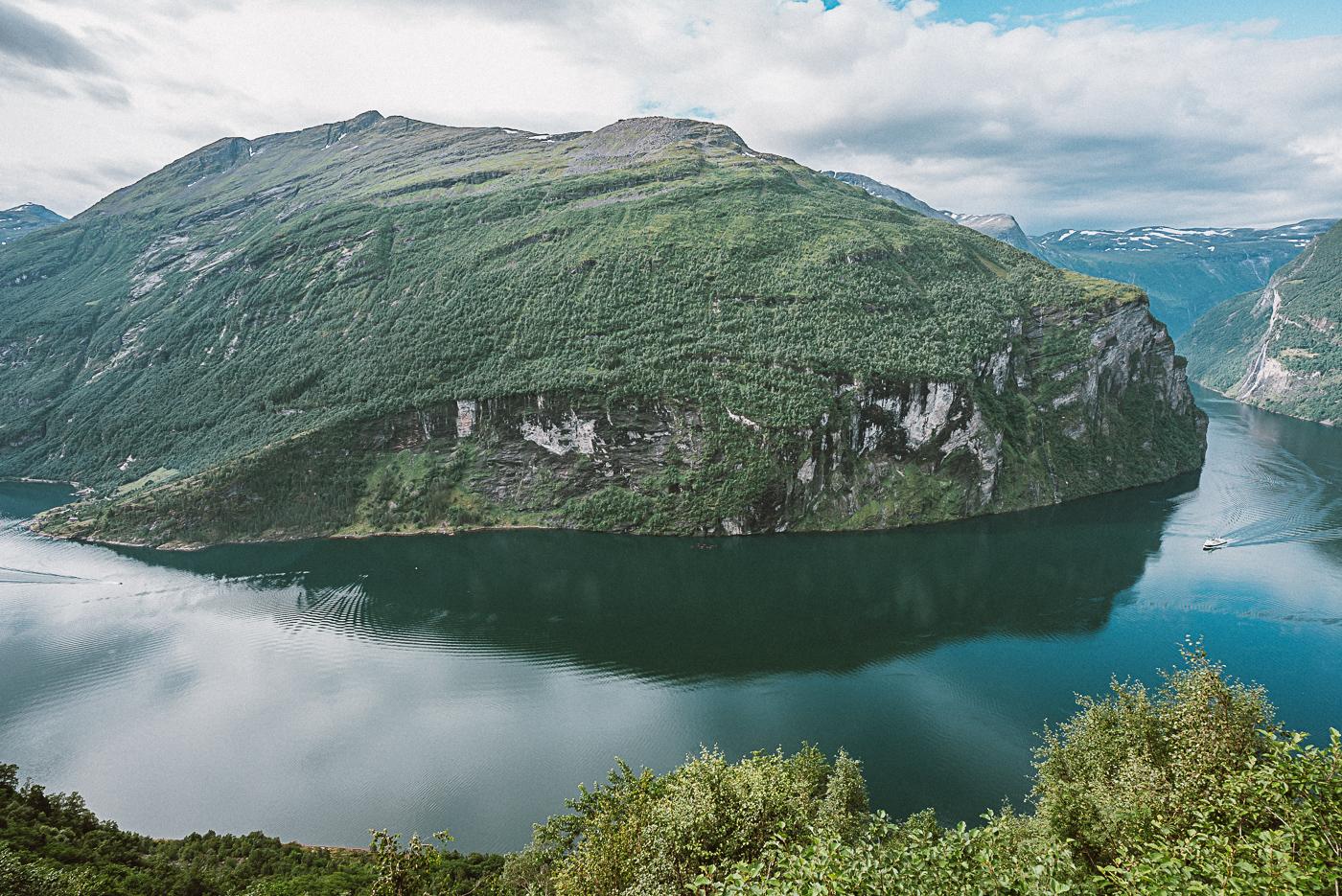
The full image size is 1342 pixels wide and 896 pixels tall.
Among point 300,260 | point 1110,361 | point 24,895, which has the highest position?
point 300,260

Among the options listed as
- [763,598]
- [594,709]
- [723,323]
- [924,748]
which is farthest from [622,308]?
[924,748]

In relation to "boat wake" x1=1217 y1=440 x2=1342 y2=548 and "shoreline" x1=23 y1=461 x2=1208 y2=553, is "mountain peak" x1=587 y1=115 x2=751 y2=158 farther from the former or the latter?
"boat wake" x1=1217 y1=440 x2=1342 y2=548

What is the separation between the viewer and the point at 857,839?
27.3m

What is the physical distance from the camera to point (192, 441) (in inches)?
4958

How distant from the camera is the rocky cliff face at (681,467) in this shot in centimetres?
9581

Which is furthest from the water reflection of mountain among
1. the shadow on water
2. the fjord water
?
the shadow on water

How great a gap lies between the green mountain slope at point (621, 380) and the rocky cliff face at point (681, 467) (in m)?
0.43

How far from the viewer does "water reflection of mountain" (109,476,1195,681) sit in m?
62.7

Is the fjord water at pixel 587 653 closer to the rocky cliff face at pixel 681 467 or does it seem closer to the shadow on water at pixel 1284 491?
the shadow on water at pixel 1284 491

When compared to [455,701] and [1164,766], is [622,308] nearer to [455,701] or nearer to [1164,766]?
[455,701]

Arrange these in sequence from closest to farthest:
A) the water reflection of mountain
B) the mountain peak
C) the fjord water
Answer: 1. the fjord water
2. the water reflection of mountain
3. the mountain peak

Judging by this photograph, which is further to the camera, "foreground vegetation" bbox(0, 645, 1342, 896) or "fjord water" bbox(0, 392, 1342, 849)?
"fjord water" bbox(0, 392, 1342, 849)

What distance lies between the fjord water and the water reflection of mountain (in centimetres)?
40

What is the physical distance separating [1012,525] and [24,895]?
101 meters
